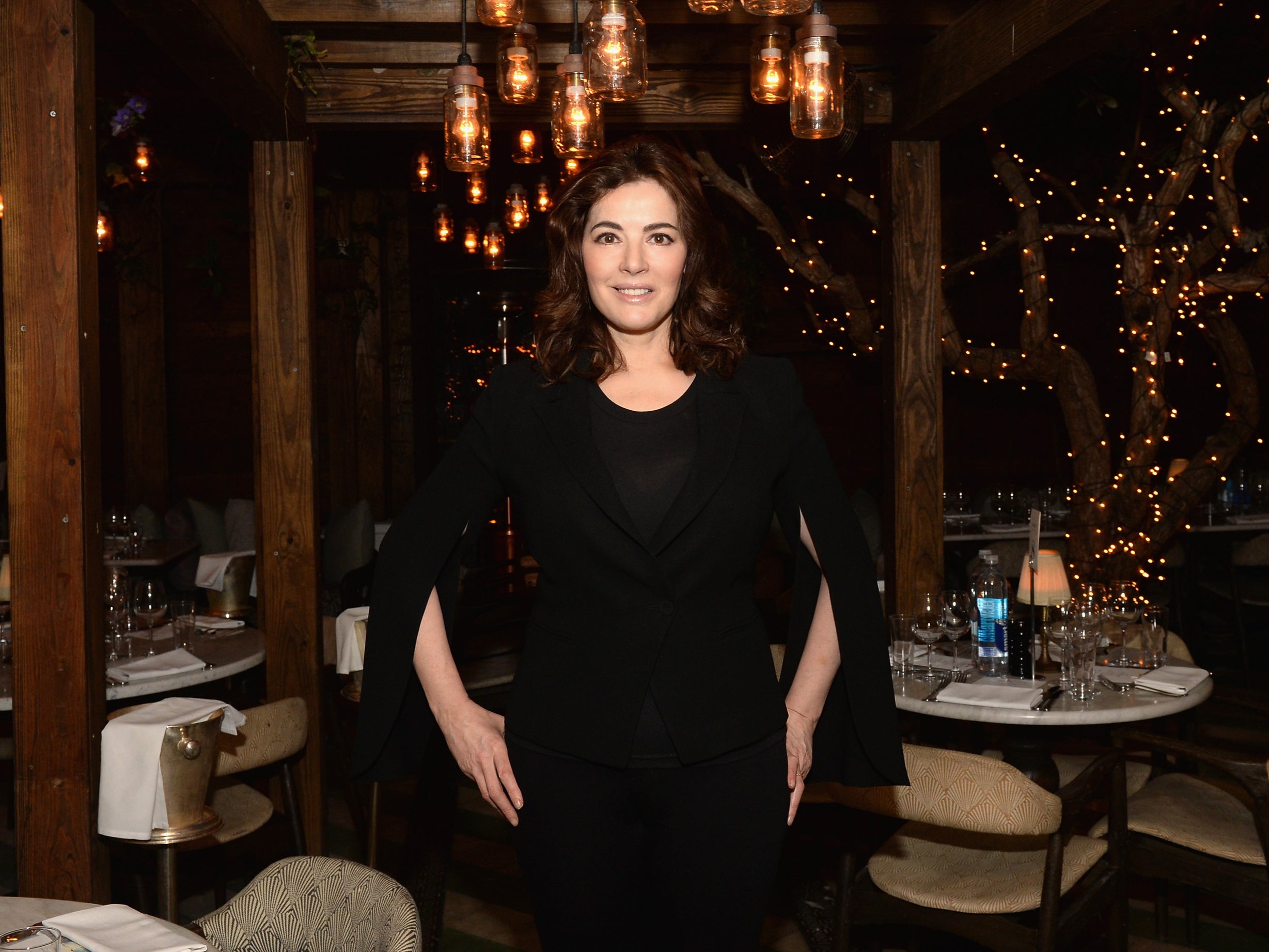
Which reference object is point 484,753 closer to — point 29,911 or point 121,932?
point 121,932

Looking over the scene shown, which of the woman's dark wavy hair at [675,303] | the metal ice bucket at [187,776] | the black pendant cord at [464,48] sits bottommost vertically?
the metal ice bucket at [187,776]

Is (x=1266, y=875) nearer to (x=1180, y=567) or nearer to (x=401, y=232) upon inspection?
(x=1180, y=567)

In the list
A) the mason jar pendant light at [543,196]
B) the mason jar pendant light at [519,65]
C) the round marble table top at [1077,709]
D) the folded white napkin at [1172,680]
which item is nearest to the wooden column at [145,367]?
the mason jar pendant light at [543,196]

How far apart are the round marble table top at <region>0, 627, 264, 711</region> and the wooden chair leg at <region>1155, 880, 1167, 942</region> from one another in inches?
120

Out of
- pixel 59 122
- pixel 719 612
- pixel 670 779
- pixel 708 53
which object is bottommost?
pixel 670 779

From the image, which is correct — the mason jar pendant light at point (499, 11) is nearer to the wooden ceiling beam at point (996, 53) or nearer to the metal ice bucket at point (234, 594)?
the wooden ceiling beam at point (996, 53)

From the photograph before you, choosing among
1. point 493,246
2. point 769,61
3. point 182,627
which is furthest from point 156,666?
point 493,246

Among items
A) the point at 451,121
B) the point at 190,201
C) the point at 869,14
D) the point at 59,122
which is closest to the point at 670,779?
the point at 59,122

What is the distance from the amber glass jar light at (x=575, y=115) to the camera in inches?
137

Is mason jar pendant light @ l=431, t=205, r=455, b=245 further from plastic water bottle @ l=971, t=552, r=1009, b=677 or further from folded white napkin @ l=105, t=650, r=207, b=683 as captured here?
plastic water bottle @ l=971, t=552, r=1009, b=677

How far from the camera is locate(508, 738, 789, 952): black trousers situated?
176cm

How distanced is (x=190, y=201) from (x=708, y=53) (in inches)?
237

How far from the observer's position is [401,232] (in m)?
9.06

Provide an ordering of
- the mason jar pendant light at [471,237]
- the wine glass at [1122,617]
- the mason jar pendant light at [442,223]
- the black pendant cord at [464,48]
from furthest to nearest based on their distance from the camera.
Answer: the mason jar pendant light at [471,237], the mason jar pendant light at [442,223], the wine glass at [1122,617], the black pendant cord at [464,48]
